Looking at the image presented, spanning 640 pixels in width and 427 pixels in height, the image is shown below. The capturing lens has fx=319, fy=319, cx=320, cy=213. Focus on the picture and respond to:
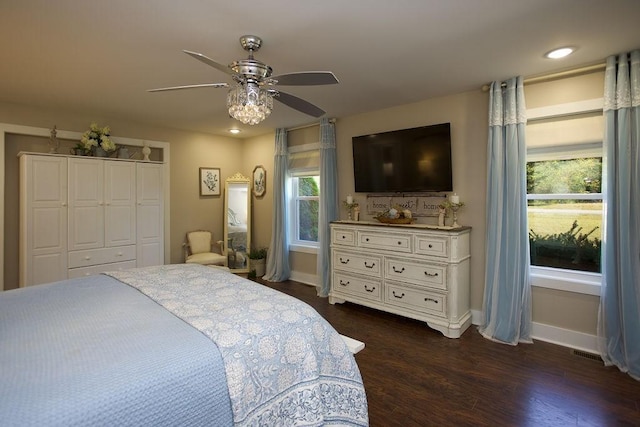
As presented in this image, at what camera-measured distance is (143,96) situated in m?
3.44

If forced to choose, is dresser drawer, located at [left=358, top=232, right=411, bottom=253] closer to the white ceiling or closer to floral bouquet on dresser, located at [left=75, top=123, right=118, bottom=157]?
the white ceiling

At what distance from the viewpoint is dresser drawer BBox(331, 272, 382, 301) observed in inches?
146

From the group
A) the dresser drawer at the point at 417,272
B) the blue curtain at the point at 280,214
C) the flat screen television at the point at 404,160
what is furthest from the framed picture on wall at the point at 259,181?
the dresser drawer at the point at 417,272

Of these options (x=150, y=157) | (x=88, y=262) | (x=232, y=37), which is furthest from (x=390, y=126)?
(x=88, y=262)

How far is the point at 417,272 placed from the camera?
3.36 metres

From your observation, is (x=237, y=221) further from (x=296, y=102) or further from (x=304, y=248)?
(x=296, y=102)

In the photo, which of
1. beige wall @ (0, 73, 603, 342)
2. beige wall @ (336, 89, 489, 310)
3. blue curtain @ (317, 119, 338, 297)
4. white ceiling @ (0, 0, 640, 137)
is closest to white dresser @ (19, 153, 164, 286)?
beige wall @ (0, 73, 603, 342)

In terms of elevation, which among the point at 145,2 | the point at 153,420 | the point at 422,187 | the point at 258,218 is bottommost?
the point at 153,420

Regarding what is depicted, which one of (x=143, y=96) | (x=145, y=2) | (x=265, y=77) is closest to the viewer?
(x=145, y=2)

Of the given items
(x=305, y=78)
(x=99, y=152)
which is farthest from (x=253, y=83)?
(x=99, y=152)

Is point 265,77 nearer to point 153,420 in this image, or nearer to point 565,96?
point 153,420

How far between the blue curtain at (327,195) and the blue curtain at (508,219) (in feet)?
6.58

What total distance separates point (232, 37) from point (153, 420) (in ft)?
7.34

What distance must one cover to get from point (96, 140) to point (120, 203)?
81cm
